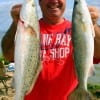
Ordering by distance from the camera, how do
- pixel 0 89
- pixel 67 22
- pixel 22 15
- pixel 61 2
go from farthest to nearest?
pixel 0 89, pixel 67 22, pixel 61 2, pixel 22 15

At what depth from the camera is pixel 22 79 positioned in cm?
324

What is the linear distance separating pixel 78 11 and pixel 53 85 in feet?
3.23

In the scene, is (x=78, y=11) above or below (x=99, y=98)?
above

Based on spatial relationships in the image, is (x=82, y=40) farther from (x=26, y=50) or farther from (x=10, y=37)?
(x=10, y=37)

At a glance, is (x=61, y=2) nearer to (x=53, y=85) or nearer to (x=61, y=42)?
(x=61, y=42)

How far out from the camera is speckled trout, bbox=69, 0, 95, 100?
3260mm

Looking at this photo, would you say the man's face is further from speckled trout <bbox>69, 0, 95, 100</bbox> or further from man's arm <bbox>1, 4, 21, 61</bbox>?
speckled trout <bbox>69, 0, 95, 100</bbox>

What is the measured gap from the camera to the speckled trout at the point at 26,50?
10.4ft

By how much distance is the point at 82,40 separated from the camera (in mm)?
3322

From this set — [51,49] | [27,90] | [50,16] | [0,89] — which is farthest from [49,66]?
[0,89]

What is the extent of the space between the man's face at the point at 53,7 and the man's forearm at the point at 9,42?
40cm

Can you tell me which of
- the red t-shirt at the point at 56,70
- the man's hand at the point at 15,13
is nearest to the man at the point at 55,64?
the red t-shirt at the point at 56,70

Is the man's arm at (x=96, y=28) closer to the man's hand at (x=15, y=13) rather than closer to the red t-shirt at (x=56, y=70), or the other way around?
the red t-shirt at (x=56, y=70)

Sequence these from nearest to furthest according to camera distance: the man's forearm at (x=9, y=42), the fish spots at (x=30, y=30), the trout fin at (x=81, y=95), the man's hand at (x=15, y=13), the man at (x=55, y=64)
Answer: the fish spots at (x=30, y=30)
the trout fin at (x=81, y=95)
the man's hand at (x=15, y=13)
the man's forearm at (x=9, y=42)
the man at (x=55, y=64)
